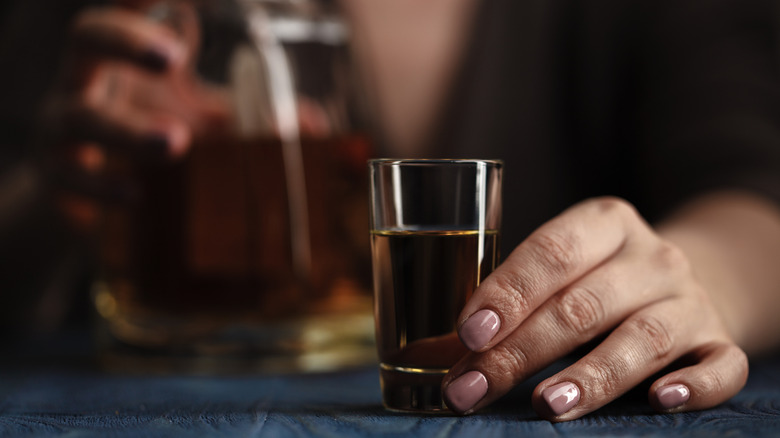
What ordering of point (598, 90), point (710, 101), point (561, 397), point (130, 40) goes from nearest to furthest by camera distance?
point (561, 397) < point (130, 40) < point (710, 101) < point (598, 90)

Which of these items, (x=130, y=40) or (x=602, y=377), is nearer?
(x=602, y=377)

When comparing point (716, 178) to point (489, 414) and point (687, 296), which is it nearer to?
point (687, 296)

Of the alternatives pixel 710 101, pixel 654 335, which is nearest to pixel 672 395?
pixel 654 335

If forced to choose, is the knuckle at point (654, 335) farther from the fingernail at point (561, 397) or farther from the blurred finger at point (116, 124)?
the blurred finger at point (116, 124)

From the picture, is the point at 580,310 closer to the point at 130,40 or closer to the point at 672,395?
the point at 672,395

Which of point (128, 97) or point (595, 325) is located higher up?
point (128, 97)

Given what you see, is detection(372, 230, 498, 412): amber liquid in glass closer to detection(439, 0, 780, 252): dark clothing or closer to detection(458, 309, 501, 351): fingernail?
detection(458, 309, 501, 351): fingernail

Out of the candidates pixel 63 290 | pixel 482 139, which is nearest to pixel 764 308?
pixel 482 139
